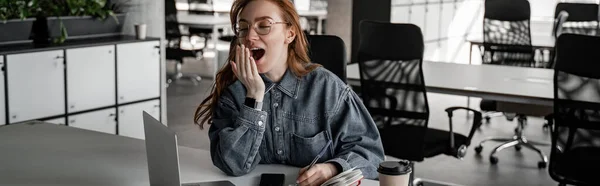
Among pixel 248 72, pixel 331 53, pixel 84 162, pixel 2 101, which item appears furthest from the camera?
pixel 2 101

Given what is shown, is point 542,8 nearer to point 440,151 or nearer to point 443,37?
point 443,37

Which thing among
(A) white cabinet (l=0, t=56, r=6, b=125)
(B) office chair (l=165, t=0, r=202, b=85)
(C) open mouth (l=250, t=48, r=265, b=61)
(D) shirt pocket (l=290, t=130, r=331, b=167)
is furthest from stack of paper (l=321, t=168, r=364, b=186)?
(B) office chair (l=165, t=0, r=202, b=85)

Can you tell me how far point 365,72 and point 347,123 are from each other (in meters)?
2.00

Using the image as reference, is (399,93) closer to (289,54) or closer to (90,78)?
(90,78)

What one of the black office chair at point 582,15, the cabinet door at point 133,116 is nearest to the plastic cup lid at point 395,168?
the cabinet door at point 133,116

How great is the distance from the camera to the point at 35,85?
462cm

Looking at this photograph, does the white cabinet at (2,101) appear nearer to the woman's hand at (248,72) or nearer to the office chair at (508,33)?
the woman's hand at (248,72)

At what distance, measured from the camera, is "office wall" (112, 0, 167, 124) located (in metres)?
5.71

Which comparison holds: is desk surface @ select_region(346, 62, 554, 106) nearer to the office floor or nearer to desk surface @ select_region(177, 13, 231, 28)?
the office floor

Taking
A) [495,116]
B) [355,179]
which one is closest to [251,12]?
[355,179]

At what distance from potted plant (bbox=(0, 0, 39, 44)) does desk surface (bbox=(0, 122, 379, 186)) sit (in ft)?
6.30

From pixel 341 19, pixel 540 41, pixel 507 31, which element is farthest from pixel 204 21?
pixel 540 41

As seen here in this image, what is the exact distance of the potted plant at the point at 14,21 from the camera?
4770 millimetres

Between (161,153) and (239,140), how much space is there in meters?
0.44
